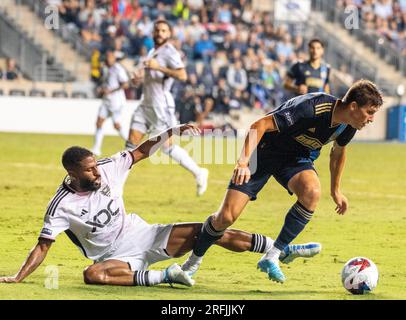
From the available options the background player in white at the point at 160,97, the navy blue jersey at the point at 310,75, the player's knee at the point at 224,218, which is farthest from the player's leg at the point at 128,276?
the navy blue jersey at the point at 310,75

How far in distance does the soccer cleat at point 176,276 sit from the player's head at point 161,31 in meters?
7.54

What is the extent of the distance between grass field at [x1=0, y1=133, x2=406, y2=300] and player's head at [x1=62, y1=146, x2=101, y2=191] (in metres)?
0.85

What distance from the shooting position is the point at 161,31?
16078 mm

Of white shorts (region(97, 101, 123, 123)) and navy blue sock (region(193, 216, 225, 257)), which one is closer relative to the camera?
navy blue sock (region(193, 216, 225, 257))

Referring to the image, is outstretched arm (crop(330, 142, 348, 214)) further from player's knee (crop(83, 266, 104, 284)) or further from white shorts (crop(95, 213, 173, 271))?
player's knee (crop(83, 266, 104, 284))

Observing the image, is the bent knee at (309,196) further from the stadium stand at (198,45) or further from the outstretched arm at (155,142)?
the stadium stand at (198,45)

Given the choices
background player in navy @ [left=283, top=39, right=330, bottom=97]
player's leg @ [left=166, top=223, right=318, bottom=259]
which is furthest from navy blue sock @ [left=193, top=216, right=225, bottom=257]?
background player in navy @ [left=283, top=39, right=330, bottom=97]

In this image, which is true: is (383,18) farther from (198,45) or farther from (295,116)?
(295,116)

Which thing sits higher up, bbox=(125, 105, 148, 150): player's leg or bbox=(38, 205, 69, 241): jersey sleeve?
bbox=(38, 205, 69, 241): jersey sleeve

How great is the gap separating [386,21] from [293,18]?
440 cm

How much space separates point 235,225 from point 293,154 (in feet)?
14.1

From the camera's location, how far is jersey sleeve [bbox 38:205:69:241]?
8.80 m

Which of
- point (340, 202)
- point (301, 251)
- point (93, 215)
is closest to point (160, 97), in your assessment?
point (340, 202)

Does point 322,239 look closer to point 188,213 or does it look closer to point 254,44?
point 188,213
